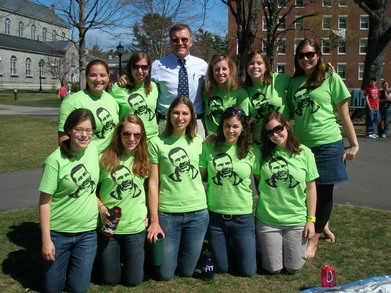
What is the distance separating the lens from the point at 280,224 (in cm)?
379

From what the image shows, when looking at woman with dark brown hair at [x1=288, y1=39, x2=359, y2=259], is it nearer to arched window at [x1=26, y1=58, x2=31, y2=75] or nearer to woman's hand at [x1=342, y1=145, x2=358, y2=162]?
woman's hand at [x1=342, y1=145, x2=358, y2=162]

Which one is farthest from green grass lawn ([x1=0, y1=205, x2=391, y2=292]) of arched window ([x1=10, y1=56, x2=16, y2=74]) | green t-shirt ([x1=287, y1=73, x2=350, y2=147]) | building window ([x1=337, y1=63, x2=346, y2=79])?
arched window ([x1=10, y1=56, x2=16, y2=74])

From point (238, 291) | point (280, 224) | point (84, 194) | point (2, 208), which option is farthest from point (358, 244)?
point (2, 208)

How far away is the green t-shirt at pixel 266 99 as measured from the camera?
4.05 metres

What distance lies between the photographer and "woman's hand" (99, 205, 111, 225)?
11.3ft

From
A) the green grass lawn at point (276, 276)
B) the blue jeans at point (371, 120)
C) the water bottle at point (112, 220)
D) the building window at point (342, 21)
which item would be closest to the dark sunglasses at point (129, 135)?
the water bottle at point (112, 220)

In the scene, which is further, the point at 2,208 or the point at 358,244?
the point at 2,208

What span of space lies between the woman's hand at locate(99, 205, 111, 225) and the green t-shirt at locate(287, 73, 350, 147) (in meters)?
2.15

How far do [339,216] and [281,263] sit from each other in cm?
209

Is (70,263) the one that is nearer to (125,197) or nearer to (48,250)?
(48,250)

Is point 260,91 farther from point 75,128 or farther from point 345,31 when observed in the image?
point 345,31

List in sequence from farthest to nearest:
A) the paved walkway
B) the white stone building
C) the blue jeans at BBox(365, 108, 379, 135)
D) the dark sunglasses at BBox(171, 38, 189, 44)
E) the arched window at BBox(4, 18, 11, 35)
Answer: the arched window at BBox(4, 18, 11, 35)
the white stone building
the blue jeans at BBox(365, 108, 379, 135)
the paved walkway
the dark sunglasses at BBox(171, 38, 189, 44)

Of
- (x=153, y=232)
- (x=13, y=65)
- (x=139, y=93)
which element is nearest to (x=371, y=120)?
(x=139, y=93)

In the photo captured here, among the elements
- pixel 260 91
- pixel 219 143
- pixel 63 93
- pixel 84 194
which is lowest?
pixel 84 194
